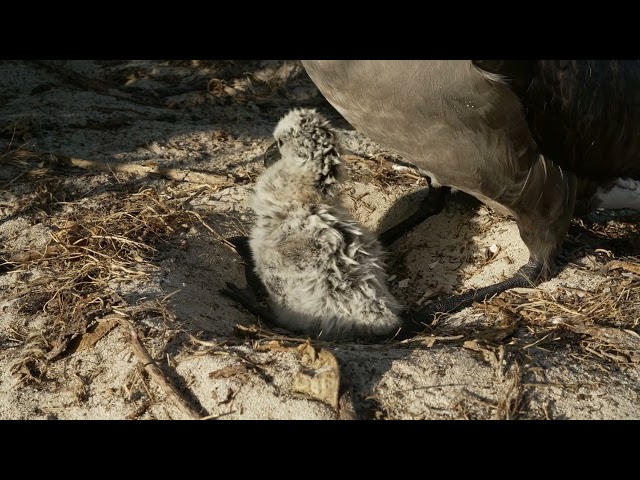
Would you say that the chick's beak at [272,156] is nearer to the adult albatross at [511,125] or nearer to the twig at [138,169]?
the adult albatross at [511,125]

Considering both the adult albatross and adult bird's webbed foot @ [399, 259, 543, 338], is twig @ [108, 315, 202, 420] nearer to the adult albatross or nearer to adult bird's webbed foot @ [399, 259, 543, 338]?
adult bird's webbed foot @ [399, 259, 543, 338]

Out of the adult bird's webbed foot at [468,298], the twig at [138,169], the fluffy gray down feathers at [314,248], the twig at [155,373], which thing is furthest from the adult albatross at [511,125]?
the twig at [155,373]

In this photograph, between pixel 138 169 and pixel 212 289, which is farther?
pixel 138 169

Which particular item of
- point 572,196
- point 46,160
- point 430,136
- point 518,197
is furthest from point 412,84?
point 46,160

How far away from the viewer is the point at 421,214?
17.8ft

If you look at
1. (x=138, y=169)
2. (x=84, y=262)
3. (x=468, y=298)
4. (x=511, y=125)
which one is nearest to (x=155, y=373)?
(x=84, y=262)

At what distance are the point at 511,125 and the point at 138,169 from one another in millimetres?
2667

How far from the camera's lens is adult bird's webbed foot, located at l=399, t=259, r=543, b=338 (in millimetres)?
4363

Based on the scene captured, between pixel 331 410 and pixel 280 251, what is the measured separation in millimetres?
1296

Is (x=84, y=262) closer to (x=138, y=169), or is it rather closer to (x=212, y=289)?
(x=212, y=289)

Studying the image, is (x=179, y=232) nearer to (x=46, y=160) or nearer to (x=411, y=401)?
(x=46, y=160)

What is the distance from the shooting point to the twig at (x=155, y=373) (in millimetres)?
3148

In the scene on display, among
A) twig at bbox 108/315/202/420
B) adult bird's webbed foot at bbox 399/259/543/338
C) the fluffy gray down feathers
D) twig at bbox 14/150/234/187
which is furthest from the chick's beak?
twig at bbox 108/315/202/420

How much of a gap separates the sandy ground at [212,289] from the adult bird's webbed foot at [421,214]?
84 millimetres
